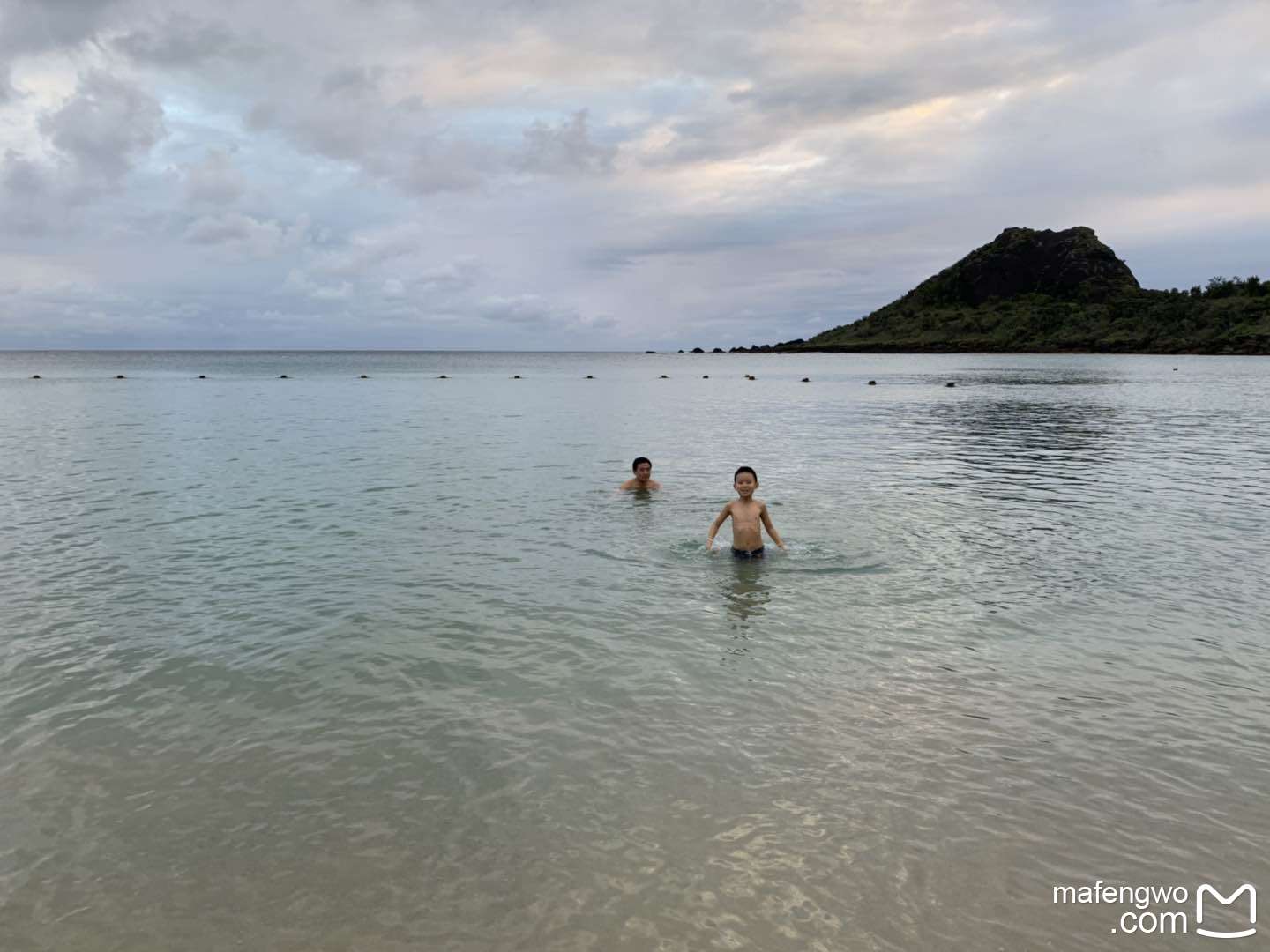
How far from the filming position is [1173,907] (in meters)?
5.76

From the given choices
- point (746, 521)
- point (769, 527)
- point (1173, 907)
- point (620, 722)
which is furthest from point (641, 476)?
point (1173, 907)

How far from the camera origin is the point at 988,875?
602 cm

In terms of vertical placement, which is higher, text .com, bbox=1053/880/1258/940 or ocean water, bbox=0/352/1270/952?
ocean water, bbox=0/352/1270/952

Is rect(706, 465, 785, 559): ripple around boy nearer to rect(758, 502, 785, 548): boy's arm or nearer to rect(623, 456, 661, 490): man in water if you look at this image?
rect(758, 502, 785, 548): boy's arm

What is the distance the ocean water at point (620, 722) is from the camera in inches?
227

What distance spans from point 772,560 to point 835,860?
951cm

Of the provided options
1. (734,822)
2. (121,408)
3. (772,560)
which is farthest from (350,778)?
(121,408)

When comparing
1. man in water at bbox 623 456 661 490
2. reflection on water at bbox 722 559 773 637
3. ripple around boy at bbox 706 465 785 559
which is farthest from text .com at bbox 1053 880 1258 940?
man in water at bbox 623 456 661 490

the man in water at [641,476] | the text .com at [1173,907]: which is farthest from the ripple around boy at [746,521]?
the text .com at [1173,907]

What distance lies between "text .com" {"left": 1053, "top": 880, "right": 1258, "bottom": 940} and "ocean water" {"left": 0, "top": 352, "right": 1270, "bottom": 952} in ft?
0.21

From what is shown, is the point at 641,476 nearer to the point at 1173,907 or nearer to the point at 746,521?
the point at 746,521

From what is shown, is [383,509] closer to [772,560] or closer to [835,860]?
[772,560]

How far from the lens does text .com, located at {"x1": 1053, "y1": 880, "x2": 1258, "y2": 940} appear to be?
5547mm

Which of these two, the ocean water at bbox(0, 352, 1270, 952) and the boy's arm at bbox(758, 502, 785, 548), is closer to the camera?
the ocean water at bbox(0, 352, 1270, 952)
